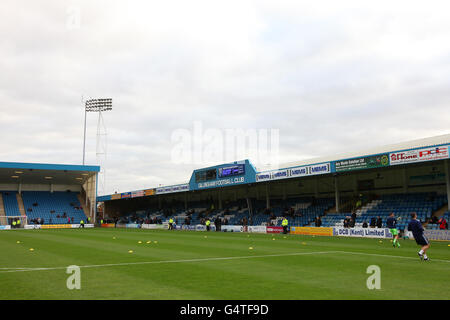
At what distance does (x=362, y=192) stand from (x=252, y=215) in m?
14.3

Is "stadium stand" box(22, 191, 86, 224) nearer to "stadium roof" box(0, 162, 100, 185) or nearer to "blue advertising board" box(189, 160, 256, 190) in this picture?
"stadium roof" box(0, 162, 100, 185)

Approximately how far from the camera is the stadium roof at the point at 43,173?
62.0m

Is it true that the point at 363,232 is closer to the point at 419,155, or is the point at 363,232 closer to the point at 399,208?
the point at 399,208

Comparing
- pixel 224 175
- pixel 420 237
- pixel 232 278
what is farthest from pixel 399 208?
pixel 232 278

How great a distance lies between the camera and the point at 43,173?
2648 inches

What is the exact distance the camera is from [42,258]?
52.9ft

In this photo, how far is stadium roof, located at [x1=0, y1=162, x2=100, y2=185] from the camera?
62.0 metres

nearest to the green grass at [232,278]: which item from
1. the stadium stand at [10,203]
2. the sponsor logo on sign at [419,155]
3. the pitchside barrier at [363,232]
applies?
the sponsor logo on sign at [419,155]

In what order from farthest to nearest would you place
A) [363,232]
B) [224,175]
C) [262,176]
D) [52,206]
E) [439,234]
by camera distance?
[52,206] → [224,175] → [262,176] → [363,232] → [439,234]

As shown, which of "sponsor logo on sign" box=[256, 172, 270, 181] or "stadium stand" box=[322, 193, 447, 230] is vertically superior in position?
"sponsor logo on sign" box=[256, 172, 270, 181]

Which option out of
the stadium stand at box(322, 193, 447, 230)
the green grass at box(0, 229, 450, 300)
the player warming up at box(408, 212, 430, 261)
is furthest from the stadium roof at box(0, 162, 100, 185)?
the player warming up at box(408, 212, 430, 261)

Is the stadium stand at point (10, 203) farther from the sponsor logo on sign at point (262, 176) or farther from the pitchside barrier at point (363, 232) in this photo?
the pitchside barrier at point (363, 232)

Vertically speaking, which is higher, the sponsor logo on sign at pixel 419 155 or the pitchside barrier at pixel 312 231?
the sponsor logo on sign at pixel 419 155
